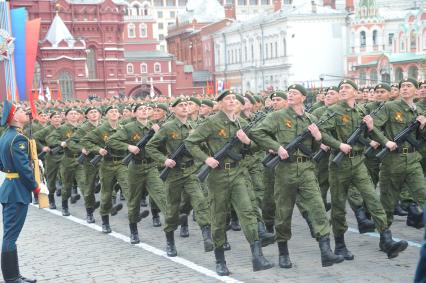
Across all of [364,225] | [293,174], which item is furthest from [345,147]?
[364,225]

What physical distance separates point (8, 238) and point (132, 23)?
287 feet

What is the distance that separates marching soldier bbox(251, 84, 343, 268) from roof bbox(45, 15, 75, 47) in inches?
2248

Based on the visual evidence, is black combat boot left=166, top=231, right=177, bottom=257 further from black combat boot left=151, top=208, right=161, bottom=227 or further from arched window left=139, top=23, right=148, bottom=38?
arched window left=139, top=23, right=148, bottom=38

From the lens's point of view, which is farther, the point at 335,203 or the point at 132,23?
the point at 132,23

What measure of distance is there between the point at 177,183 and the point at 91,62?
60378mm

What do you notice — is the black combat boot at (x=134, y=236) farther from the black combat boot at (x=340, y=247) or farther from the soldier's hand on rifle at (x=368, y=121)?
the soldier's hand on rifle at (x=368, y=121)

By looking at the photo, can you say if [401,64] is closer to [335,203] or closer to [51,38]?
[51,38]

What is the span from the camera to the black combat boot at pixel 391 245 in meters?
8.82

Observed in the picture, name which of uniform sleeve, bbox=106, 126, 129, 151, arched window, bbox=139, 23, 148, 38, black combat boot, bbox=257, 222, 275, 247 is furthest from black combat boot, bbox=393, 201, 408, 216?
arched window, bbox=139, 23, 148, 38

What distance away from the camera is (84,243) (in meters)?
11.4

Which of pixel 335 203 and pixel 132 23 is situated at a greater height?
pixel 132 23

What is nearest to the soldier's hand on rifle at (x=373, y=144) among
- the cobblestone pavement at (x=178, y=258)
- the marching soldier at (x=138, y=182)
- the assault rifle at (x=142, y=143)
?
the cobblestone pavement at (x=178, y=258)

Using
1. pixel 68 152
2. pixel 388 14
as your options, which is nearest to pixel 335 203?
pixel 68 152

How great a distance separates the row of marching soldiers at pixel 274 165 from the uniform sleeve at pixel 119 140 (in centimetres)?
2
